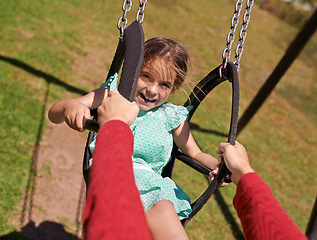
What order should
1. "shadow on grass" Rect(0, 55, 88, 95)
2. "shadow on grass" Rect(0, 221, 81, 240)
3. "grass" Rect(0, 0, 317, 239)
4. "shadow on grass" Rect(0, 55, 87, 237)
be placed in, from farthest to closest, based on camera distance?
"shadow on grass" Rect(0, 55, 88, 95), "grass" Rect(0, 0, 317, 239), "shadow on grass" Rect(0, 55, 87, 237), "shadow on grass" Rect(0, 221, 81, 240)

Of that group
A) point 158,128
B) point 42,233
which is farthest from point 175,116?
point 42,233

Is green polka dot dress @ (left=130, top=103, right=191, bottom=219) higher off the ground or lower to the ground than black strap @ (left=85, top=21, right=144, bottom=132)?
lower

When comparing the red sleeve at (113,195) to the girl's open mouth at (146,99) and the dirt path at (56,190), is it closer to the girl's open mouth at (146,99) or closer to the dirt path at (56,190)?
the girl's open mouth at (146,99)

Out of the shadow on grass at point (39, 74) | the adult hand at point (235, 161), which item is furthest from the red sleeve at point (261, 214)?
the shadow on grass at point (39, 74)

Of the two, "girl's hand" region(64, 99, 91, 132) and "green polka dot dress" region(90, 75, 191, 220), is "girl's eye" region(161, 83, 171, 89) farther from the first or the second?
"girl's hand" region(64, 99, 91, 132)

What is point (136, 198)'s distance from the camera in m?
1.14

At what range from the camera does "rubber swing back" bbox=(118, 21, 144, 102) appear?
65.4 inches

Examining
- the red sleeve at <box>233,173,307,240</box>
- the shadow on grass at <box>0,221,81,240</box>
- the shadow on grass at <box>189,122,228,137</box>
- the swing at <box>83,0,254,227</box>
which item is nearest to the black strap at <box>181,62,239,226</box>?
the swing at <box>83,0,254,227</box>

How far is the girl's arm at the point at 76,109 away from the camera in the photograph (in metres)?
1.91

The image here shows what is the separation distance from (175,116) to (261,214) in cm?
Result: 125

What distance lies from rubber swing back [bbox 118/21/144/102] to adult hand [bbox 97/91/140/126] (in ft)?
0.24

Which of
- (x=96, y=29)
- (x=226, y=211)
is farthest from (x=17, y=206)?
(x=96, y=29)

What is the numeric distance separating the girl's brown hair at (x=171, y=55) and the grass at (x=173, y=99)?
0.13m

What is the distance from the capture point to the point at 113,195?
1.08m
